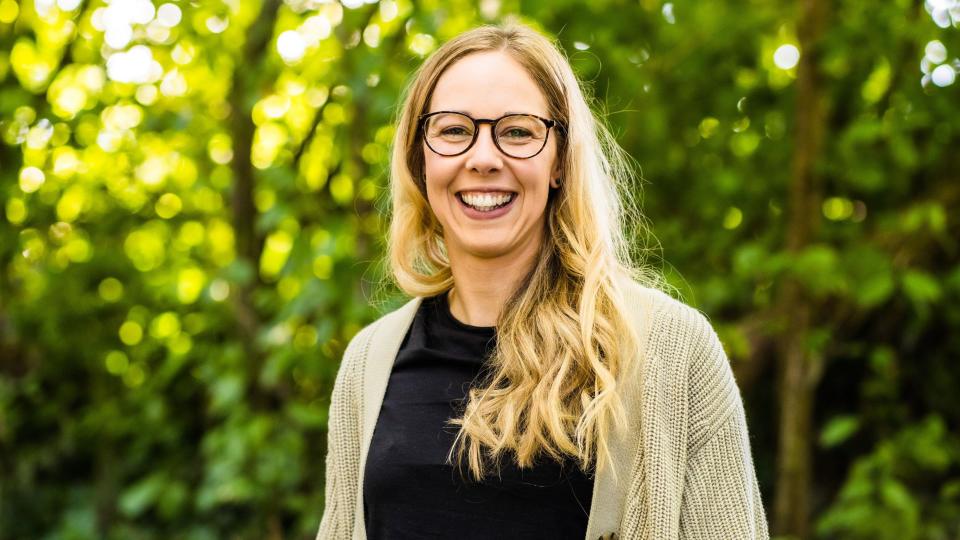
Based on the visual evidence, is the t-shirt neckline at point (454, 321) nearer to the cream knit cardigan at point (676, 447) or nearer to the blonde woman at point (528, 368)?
the blonde woman at point (528, 368)

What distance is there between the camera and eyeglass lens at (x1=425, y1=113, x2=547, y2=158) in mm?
1725

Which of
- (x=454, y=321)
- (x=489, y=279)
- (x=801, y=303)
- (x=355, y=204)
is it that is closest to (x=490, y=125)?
(x=489, y=279)

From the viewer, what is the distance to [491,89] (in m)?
1.74

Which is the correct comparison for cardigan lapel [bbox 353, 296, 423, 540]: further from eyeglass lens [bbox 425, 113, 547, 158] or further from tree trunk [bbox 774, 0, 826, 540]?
tree trunk [bbox 774, 0, 826, 540]

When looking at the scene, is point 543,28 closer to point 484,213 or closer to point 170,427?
point 484,213

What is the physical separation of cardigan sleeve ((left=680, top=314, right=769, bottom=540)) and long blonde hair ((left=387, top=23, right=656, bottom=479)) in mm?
131

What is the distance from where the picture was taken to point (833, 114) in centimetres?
427

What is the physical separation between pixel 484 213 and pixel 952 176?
3375 mm

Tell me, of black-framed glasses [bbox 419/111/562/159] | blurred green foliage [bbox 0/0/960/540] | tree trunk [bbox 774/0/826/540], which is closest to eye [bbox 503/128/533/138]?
black-framed glasses [bbox 419/111/562/159]

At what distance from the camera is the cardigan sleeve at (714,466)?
1.63m

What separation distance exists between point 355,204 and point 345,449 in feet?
5.78

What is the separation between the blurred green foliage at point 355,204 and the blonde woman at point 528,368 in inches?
39.1

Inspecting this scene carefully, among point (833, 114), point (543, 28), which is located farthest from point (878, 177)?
point (543, 28)

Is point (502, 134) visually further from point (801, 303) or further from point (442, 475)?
point (801, 303)
